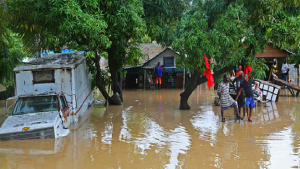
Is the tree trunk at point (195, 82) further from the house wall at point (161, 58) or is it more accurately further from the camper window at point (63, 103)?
the house wall at point (161, 58)

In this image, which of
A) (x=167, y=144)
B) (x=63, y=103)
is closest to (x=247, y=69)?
(x=167, y=144)

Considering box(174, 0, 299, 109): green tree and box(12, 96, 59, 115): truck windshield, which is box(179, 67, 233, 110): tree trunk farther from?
box(12, 96, 59, 115): truck windshield

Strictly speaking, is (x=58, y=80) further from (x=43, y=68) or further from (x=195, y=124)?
(x=195, y=124)

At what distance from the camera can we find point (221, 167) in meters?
6.18

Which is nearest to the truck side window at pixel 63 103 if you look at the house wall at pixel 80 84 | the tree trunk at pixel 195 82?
the house wall at pixel 80 84

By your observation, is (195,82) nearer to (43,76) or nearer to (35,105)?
(43,76)

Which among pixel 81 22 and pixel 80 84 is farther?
pixel 80 84

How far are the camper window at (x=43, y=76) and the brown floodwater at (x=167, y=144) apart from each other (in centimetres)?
183

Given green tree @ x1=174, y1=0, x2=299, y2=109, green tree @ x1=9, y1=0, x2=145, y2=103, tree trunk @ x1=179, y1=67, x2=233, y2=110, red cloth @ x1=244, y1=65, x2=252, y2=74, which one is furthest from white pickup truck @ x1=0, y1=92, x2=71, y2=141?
red cloth @ x1=244, y1=65, x2=252, y2=74

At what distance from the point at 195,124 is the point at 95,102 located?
8349 mm

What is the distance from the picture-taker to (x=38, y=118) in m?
8.62

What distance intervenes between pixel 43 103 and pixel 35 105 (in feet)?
0.79

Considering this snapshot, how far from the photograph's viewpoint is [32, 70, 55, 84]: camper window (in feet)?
34.1

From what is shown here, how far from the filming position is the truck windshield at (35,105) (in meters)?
9.17
